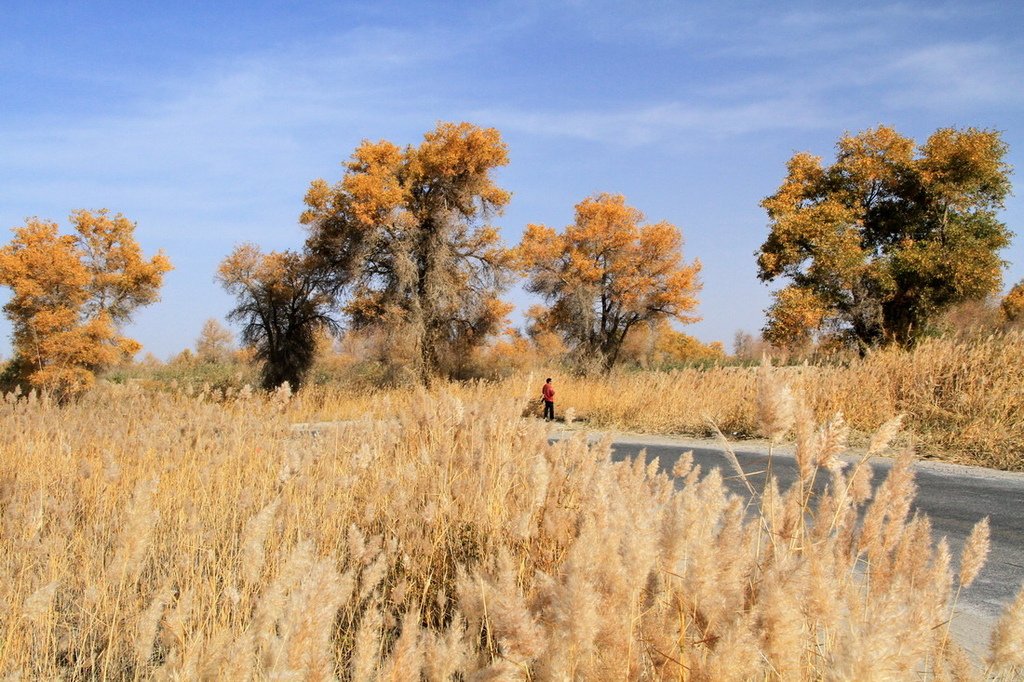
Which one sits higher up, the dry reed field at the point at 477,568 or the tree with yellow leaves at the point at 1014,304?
the tree with yellow leaves at the point at 1014,304

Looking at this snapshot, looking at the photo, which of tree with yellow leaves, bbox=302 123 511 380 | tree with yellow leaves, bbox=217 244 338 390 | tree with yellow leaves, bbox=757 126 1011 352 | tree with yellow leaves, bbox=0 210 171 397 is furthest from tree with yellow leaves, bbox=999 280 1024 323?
tree with yellow leaves, bbox=0 210 171 397

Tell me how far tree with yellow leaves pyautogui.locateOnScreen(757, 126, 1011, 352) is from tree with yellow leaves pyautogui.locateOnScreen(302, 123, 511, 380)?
35.4ft

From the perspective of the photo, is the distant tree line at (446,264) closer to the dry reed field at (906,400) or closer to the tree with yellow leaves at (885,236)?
the tree with yellow leaves at (885,236)

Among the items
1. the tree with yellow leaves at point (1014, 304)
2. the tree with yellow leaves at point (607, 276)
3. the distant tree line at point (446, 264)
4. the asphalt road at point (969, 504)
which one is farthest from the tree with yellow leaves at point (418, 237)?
the tree with yellow leaves at point (1014, 304)

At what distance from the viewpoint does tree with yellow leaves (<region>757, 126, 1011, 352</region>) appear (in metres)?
23.9

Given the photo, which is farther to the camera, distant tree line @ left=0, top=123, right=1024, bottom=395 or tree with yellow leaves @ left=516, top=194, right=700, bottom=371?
tree with yellow leaves @ left=516, top=194, right=700, bottom=371

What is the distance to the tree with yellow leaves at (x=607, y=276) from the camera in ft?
107

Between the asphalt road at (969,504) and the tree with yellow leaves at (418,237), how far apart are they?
1668cm

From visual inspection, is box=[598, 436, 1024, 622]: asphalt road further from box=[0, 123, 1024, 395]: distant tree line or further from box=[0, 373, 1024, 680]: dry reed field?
box=[0, 123, 1024, 395]: distant tree line

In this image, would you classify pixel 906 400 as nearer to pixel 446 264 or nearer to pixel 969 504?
pixel 969 504

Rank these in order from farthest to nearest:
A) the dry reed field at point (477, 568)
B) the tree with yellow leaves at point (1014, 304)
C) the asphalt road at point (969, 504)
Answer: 1. the tree with yellow leaves at point (1014, 304)
2. the asphalt road at point (969, 504)
3. the dry reed field at point (477, 568)

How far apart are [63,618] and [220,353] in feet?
171

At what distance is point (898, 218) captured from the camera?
26.1m

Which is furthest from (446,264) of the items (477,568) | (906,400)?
(477,568)
